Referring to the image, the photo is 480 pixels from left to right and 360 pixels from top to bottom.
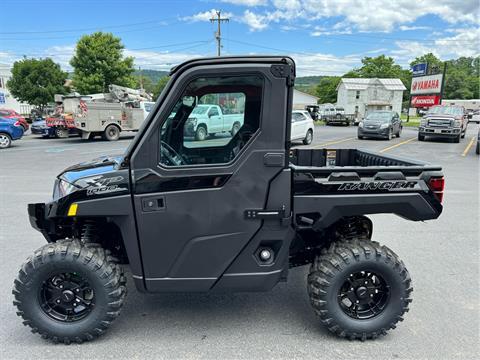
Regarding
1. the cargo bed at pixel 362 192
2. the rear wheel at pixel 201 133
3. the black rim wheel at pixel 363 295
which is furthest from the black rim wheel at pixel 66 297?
the black rim wheel at pixel 363 295

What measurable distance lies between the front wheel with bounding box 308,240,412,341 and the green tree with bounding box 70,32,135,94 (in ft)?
122

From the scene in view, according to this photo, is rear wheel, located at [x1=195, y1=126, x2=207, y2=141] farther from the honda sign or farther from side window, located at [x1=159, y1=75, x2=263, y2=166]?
the honda sign

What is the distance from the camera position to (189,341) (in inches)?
114

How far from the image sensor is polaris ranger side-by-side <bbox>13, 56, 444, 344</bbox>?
8.61 feet

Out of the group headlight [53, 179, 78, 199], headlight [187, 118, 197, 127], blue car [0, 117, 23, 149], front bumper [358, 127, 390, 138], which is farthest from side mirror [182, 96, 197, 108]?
front bumper [358, 127, 390, 138]

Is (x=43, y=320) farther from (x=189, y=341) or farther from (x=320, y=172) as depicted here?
(x=320, y=172)

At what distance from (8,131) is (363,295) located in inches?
697

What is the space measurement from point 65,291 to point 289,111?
7.01ft

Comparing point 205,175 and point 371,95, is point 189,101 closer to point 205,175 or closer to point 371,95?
point 205,175

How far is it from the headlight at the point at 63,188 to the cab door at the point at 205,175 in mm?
525

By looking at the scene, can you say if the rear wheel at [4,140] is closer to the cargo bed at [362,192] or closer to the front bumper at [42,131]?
the front bumper at [42,131]

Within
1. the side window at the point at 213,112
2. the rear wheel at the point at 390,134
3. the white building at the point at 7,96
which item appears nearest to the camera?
the side window at the point at 213,112

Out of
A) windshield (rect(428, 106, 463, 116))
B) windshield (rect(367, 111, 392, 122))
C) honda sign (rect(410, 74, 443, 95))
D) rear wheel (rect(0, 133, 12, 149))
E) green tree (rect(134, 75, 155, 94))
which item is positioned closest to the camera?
rear wheel (rect(0, 133, 12, 149))

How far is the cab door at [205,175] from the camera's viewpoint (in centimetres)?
261
